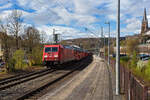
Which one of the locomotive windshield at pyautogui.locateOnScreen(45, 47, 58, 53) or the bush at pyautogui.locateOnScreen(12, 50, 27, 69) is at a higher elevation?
the locomotive windshield at pyautogui.locateOnScreen(45, 47, 58, 53)

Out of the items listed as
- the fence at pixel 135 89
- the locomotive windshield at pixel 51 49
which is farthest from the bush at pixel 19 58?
the fence at pixel 135 89

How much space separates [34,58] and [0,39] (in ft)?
28.3

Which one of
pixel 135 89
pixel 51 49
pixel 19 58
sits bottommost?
pixel 135 89

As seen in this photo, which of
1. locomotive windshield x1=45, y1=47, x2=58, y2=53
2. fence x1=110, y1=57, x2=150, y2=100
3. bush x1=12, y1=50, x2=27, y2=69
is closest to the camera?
fence x1=110, y1=57, x2=150, y2=100

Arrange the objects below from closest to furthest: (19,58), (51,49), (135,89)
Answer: (135,89) → (19,58) → (51,49)

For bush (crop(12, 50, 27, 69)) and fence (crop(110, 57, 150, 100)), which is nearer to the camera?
fence (crop(110, 57, 150, 100))

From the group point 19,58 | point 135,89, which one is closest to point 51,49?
point 19,58

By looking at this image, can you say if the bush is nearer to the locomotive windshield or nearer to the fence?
the locomotive windshield

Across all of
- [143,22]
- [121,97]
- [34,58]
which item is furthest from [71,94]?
[143,22]

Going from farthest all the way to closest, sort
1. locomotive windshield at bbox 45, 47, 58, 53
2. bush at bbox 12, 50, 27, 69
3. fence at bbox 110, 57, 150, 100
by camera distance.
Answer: locomotive windshield at bbox 45, 47, 58, 53 → bush at bbox 12, 50, 27, 69 → fence at bbox 110, 57, 150, 100

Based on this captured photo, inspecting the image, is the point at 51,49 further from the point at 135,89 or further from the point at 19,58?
the point at 135,89

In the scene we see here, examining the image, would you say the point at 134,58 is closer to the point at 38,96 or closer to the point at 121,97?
the point at 121,97

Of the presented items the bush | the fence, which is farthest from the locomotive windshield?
the fence

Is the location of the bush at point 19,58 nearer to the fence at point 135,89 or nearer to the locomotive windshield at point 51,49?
the locomotive windshield at point 51,49
